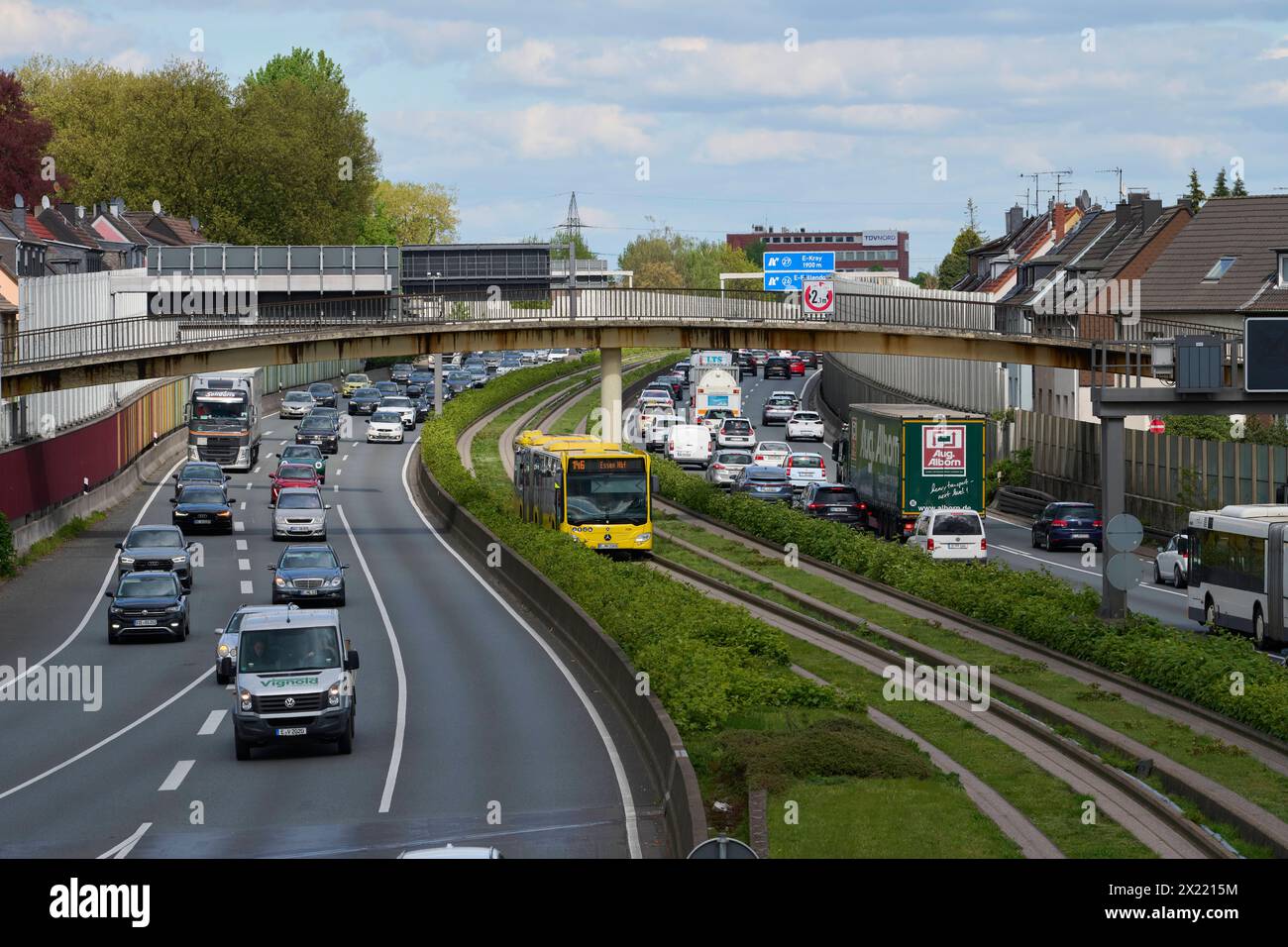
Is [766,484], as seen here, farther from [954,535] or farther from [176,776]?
[176,776]

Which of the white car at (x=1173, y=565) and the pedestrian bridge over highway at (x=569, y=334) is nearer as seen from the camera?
the white car at (x=1173, y=565)

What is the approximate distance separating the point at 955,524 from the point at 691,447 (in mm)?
35141

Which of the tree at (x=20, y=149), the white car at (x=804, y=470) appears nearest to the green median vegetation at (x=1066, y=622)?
the white car at (x=804, y=470)

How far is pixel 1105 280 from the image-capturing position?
79125mm

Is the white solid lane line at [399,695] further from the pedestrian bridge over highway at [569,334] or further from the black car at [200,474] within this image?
the black car at [200,474]

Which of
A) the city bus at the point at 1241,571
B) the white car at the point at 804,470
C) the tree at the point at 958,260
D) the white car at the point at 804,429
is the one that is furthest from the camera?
the tree at the point at 958,260

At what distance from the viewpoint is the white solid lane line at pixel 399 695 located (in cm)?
2277

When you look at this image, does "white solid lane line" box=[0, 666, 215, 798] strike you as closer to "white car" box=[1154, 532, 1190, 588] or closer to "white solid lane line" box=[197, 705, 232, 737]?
"white solid lane line" box=[197, 705, 232, 737]

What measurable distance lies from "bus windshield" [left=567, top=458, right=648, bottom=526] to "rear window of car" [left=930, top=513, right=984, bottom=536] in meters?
8.40

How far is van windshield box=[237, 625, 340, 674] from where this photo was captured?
25562 millimetres

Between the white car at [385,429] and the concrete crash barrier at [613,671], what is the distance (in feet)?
97.9
